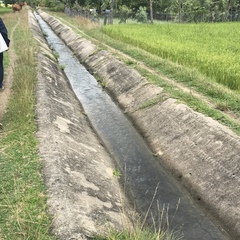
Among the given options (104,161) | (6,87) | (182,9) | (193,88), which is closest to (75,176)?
(104,161)

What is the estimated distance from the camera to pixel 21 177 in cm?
519

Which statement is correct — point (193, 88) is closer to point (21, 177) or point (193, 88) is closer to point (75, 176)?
point (75, 176)

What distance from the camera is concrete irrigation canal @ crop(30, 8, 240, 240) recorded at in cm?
479

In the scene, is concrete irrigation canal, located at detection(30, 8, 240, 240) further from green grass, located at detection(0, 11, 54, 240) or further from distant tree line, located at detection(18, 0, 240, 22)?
distant tree line, located at detection(18, 0, 240, 22)

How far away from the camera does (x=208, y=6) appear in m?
39.7

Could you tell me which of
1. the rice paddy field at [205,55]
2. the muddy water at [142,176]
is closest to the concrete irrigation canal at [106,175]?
the muddy water at [142,176]

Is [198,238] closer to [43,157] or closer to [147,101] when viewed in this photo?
[43,157]

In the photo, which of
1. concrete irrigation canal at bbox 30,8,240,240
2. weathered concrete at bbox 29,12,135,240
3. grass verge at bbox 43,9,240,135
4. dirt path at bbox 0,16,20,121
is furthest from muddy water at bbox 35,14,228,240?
dirt path at bbox 0,16,20,121

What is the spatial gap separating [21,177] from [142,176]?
2522mm

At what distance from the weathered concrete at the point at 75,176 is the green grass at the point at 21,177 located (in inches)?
5.8

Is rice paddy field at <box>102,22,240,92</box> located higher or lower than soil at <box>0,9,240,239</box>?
higher

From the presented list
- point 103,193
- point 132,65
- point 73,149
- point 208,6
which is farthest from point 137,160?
point 208,6

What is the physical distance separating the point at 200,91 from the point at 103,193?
5.16 m

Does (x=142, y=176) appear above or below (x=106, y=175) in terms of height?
below
